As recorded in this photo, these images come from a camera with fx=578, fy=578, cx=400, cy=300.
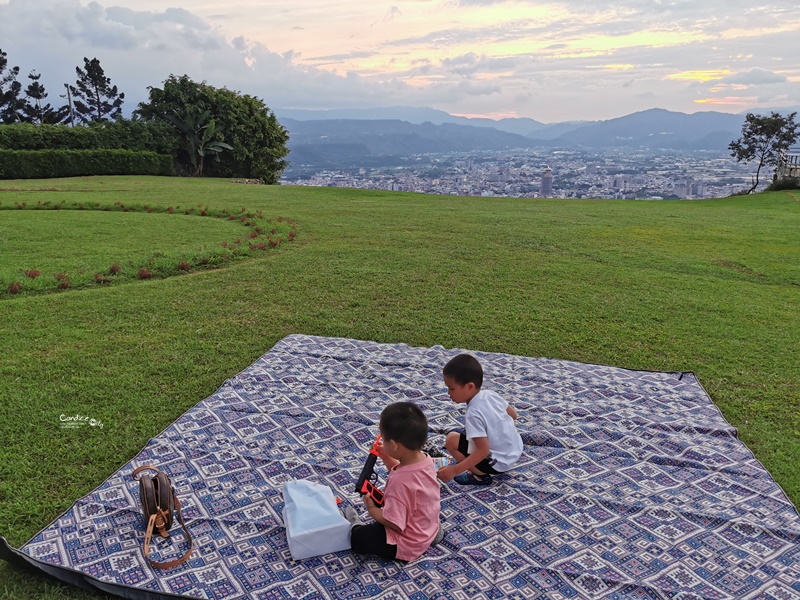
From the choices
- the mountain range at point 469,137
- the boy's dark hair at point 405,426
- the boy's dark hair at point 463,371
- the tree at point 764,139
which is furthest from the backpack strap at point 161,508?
the mountain range at point 469,137

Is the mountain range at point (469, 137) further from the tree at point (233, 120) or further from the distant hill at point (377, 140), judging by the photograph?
the tree at point (233, 120)

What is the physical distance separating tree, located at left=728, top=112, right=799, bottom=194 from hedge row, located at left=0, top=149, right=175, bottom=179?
3293 centimetres

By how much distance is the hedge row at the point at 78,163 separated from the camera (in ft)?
88.2

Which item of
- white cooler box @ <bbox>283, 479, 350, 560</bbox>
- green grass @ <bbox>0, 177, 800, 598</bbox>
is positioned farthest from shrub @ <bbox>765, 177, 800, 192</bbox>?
white cooler box @ <bbox>283, 479, 350, 560</bbox>

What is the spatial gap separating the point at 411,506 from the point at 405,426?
0.51 m

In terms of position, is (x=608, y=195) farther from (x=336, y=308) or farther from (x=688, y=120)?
(x=688, y=120)

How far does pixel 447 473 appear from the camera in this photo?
4098mm

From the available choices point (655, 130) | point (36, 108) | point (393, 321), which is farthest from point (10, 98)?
point (655, 130)

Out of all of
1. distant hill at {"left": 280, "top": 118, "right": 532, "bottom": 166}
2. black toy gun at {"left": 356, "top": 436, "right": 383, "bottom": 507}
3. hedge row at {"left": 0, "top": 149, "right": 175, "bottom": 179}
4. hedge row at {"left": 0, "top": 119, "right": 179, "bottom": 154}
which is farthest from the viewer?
distant hill at {"left": 280, "top": 118, "right": 532, "bottom": 166}

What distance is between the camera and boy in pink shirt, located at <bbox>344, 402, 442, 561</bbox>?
10.9 ft

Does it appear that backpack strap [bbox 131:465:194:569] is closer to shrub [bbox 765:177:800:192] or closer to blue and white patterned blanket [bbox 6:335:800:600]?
blue and white patterned blanket [bbox 6:335:800:600]

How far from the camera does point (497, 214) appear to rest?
61.3ft

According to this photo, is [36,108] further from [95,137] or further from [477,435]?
[477,435]

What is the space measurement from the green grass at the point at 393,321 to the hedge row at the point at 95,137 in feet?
63.6
